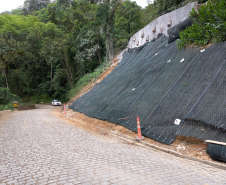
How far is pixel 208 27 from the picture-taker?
26.5 ft

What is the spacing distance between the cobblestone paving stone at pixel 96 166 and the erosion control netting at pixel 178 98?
103 centimetres

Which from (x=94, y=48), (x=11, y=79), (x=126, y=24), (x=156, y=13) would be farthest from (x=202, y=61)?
(x=11, y=79)

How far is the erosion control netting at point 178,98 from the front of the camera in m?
5.64

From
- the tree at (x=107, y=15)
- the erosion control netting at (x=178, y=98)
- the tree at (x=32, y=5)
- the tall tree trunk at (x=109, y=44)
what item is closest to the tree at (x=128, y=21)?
the tall tree trunk at (x=109, y=44)

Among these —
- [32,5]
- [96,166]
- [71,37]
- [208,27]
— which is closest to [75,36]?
[71,37]

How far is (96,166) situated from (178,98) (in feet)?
13.2

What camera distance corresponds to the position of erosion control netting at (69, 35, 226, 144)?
5637mm

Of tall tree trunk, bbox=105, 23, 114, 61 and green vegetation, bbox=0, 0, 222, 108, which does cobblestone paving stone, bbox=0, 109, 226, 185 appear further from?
tall tree trunk, bbox=105, 23, 114, 61

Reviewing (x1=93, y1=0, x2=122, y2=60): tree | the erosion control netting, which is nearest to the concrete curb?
the erosion control netting

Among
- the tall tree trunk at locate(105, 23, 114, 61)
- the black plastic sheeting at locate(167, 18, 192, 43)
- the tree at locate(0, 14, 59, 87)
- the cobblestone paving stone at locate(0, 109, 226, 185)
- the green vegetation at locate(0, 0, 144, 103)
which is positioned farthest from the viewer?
the tree at locate(0, 14, 59, 87)

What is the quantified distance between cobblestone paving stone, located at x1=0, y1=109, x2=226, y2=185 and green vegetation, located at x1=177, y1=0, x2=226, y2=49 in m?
5.18

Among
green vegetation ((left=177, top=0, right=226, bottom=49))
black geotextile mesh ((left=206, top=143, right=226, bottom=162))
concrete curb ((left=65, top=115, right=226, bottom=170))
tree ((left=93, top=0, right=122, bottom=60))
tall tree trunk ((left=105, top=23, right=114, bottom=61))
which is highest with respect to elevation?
tree ((left=93, top=0, right=122, bottom=60))

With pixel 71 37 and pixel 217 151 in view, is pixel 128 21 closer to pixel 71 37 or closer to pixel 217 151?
pixel 71 37

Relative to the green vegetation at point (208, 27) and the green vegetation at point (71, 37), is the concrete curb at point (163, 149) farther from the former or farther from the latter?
the green vegetation at point (71, 37)
